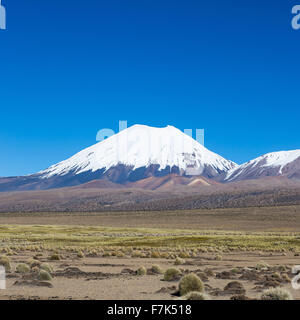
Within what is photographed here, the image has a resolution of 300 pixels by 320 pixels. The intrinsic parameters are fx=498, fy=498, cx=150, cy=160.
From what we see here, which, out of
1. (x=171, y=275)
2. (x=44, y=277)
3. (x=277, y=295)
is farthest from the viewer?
(x=171, y=275)

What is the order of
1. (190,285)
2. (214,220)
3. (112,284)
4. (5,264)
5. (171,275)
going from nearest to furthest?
(190,285), (112,284), (171,275), (5,264), (214,220)

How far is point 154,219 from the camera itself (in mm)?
132125

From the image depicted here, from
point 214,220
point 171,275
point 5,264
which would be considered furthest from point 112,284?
point 214,220

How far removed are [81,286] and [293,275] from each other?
37.1 feet

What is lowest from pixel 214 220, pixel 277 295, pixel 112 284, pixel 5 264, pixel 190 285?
pixel 214 220

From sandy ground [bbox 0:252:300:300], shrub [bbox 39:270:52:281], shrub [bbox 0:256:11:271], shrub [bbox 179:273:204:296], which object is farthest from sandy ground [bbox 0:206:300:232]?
shrub [bbox 179:273:204:296]

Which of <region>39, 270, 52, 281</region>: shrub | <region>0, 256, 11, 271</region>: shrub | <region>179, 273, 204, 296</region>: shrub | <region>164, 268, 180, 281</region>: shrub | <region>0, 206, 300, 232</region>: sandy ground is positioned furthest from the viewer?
<region>0, 206, 300, 232</region>: sandy ground

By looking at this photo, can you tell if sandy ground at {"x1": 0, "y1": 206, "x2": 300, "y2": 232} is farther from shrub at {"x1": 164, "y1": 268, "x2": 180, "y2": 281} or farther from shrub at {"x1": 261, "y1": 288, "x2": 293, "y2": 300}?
shrub at {"x1": 261, "y1": 288, "x2": 293, "y2": 300}

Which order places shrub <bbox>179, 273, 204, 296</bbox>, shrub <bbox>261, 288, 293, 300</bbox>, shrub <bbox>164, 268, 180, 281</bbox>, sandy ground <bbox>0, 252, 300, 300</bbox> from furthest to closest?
shrub <bbox>164, 268, 180, 281</bbox> → sandy ground <bbox>0, 252, 300, 300</bbox> → shrub <bbox>179, 273, 204, 296</bbox> → shrub <bbox>261, 288, 293, 300</bbox>

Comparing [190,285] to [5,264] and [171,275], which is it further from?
[5,264]
